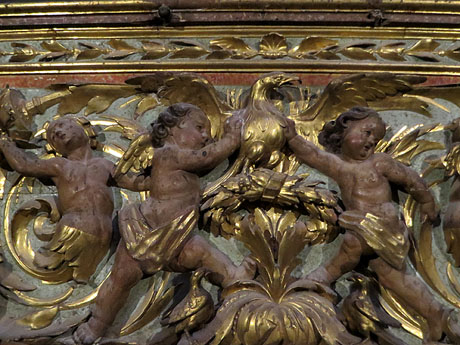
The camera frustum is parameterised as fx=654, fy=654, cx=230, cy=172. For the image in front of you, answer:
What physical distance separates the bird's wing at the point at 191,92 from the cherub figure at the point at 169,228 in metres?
0.10

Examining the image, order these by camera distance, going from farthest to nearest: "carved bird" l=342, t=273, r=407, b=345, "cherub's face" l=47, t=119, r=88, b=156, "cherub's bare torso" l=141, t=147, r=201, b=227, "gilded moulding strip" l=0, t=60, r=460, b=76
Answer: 1. "gilded moulding strip" l=0, t=60, r=460, b=76
2. "cherub's face" l=47, t=119, r=88, b=156
3. "cherub's bare torso" l=141, t=147, r=201, b=227
4. "carved bird" l=342, t=273, r=407, b=345

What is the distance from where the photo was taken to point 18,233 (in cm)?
174

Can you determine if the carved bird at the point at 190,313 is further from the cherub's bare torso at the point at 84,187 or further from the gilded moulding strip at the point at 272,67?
the gilded moulding strip at the point at 272,67

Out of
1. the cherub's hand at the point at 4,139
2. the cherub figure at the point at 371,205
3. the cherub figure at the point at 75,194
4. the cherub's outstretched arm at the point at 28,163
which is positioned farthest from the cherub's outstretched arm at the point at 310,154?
the cherub's hand at the point at 4,139

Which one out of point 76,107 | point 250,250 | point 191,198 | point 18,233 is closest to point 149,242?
point 191,198

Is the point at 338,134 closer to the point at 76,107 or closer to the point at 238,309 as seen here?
the point at 238,309

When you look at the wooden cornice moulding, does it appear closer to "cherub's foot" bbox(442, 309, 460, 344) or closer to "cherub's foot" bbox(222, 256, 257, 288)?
"cherub's foot" bbox(222, 256, 257, 288)

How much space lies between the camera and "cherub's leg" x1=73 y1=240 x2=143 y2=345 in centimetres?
159

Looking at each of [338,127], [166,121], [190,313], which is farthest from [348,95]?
[190,313]

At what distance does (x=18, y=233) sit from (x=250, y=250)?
24.5 inches

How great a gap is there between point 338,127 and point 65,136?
72 centimetres

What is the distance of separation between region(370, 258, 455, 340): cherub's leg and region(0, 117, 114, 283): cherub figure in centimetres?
69

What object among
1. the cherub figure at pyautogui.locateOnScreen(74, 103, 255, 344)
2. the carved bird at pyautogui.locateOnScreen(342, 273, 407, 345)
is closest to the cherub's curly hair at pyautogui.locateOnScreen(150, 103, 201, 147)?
the cherub figure at pyautogui.locateOnScreen(74, 103, 255, 344)

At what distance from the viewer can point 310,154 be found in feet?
5.67
